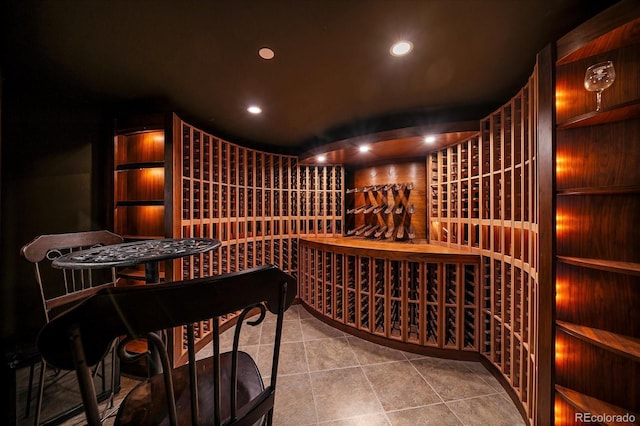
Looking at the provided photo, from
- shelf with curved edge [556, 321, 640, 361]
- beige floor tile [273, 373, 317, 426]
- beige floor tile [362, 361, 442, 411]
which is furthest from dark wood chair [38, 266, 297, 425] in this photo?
shelf with curved edge [556, 321, 640, 361]

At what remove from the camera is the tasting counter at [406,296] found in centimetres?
193

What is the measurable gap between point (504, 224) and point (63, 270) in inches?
115

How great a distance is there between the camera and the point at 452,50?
1.37 m

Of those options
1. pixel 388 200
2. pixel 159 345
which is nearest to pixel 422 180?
pixel 388 200

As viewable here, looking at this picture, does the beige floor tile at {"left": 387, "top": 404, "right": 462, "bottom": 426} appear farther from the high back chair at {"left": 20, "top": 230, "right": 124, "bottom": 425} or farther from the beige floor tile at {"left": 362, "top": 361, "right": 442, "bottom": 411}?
the high back chair at {"left": 20, "top": 230, "right": 124, "bottom": 425}

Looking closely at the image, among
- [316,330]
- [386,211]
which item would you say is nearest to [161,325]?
[316,330]

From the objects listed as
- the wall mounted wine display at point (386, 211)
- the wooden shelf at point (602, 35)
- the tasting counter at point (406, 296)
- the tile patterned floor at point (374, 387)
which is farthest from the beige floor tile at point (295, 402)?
the wooden shelf at point (602, 35)

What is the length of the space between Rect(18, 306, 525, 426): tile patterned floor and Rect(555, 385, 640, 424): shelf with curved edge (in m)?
0.52

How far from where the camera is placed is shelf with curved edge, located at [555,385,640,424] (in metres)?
0.98

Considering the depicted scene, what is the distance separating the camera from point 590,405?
1.01 metres

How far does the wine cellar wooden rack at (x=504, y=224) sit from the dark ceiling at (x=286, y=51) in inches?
11.3

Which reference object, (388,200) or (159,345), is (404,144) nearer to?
(388,200)

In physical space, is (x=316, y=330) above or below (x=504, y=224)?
below

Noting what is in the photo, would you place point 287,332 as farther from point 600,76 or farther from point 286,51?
point 600,76
